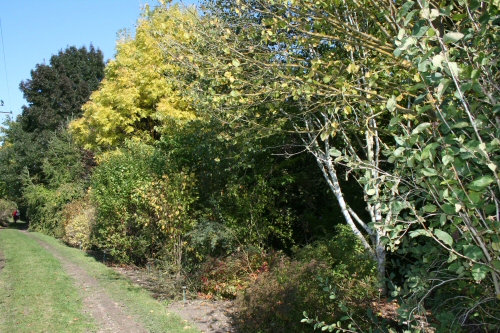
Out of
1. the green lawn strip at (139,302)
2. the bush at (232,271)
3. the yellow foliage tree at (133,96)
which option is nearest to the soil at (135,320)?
the green lawn strip at (139,302)

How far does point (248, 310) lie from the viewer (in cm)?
692

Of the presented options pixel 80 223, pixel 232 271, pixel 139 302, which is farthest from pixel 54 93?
pixel 232 271

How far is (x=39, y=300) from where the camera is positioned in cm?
911

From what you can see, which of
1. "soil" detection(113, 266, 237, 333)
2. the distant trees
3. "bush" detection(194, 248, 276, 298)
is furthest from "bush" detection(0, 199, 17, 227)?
"bush" detection(194, 248, 276, 298)

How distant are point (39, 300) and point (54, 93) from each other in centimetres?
3309

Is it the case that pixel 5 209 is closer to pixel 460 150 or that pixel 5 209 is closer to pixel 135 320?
pixel 135 320

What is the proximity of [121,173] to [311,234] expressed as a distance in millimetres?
5876

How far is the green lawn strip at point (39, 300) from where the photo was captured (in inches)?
293

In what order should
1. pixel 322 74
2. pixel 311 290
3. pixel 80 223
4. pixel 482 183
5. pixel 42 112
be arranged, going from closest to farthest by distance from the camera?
pixel 482 183, pixel 322 74, pixel 311 290, pixel 80 223, pixel 42 112

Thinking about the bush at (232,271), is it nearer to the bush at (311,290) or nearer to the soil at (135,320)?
the soil at (135,320)

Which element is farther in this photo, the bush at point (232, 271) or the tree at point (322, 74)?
the bush at point (232, 271)

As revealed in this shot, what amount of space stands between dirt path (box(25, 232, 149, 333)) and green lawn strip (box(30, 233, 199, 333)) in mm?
147

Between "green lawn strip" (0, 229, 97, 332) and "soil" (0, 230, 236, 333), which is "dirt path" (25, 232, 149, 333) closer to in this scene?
"soil" (0, 230, 236, 333)

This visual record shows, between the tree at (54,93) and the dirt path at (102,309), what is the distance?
1147 inches
